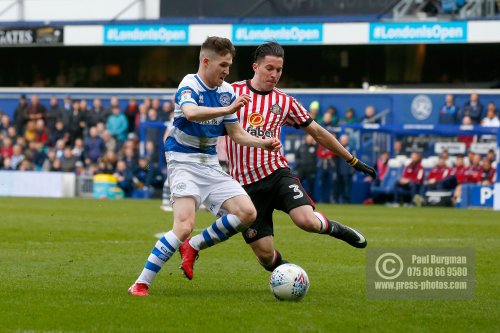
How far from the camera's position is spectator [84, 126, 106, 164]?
2917 cm

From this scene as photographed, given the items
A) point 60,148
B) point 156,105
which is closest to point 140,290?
point 156,105

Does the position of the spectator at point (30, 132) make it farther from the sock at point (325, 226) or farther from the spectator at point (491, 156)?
the sock at point (325, 226)

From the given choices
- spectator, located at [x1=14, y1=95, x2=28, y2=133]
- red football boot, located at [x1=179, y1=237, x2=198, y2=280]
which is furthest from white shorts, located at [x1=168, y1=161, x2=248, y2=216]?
spectator, located at [x1=14, y1=95, x2=28, y2=133]

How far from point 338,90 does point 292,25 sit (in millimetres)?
2570

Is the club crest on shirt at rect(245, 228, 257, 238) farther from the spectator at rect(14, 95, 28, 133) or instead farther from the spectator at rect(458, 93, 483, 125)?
the spectator at rect(14, 95, 28, 133)

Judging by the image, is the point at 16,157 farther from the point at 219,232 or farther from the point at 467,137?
the point at 219,232

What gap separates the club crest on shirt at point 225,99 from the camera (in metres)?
8.27

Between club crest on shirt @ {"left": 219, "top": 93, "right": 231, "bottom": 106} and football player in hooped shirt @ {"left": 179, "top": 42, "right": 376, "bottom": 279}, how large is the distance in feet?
2.32

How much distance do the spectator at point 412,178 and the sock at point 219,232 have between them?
17.5 m

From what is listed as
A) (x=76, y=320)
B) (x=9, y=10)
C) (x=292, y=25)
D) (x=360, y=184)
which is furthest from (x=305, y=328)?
(x=9, y=10)

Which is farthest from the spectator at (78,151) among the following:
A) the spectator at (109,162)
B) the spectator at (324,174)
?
the spectator at (324,174)

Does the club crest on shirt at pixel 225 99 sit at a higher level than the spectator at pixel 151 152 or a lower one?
higher

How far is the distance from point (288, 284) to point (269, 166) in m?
1.42

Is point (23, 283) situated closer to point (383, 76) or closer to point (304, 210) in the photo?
point (304, 210)
